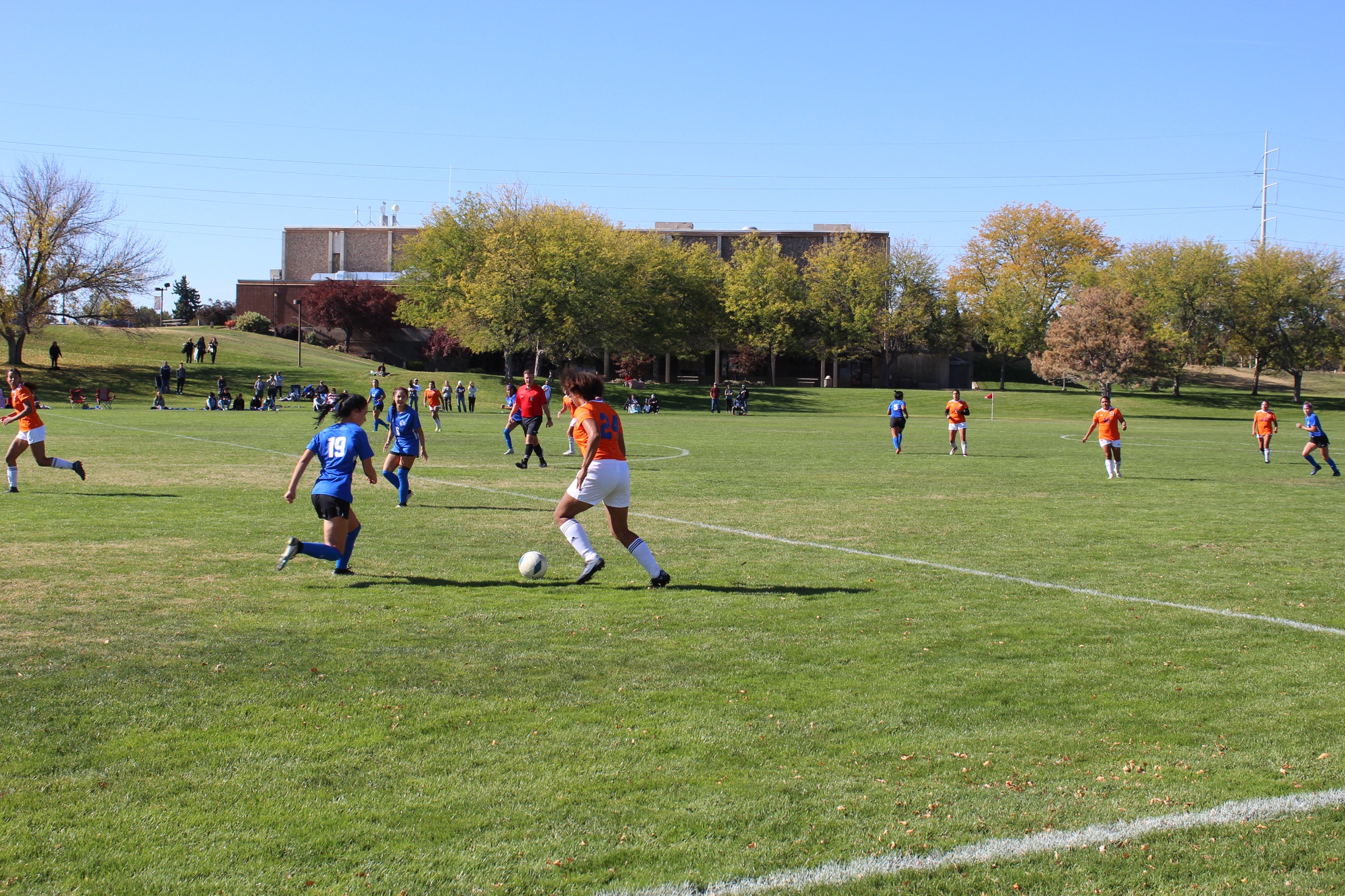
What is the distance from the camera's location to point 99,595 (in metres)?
8.83

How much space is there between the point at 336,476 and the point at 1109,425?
697 inches

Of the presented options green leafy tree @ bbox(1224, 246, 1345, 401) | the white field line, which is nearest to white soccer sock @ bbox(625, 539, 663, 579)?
the white field line

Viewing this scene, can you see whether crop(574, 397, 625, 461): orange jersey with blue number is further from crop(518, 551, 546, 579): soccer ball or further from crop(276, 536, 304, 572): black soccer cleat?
crop(276, 536, 304, 572): black soccer cleat

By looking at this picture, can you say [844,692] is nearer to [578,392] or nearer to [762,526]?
[578,392]

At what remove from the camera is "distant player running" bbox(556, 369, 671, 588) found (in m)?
9.45

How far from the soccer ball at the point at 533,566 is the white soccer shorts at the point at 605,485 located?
2.58 ft

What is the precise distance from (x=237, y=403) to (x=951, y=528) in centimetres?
4784

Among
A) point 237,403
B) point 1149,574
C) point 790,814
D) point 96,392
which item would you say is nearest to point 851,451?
point 1149,574

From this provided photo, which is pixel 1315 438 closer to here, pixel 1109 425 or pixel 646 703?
pixel 1109 425

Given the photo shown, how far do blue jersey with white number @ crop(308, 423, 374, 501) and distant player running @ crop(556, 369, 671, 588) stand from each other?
194 centimetres

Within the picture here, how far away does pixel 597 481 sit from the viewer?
948cm

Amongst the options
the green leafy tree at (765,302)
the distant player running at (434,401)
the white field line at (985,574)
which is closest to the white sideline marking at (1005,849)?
the white field line at (985,574)

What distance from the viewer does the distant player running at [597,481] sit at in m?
9.45

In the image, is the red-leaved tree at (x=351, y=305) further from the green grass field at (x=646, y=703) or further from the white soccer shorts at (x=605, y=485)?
the white soccer shorts at (x=605, y=485)
